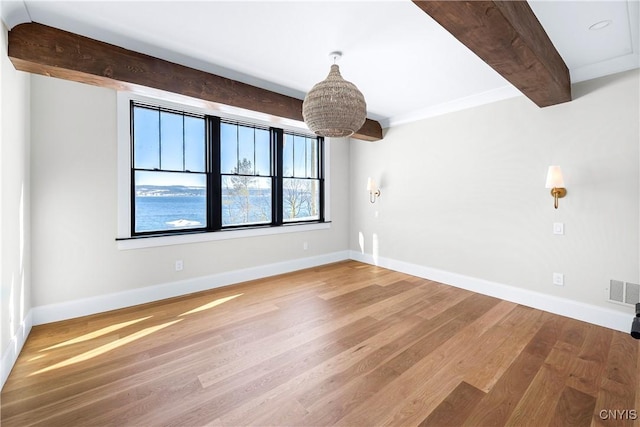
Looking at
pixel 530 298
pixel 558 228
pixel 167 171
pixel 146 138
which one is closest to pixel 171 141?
pixel 146 138

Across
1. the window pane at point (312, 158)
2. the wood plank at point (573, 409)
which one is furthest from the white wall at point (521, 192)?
the wood plank at point (573, 409)

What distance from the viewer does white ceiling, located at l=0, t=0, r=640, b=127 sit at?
76.5 inches

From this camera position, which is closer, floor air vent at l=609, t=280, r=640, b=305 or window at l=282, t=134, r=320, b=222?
floor air vent at l=609, t=280, r=640, b=305

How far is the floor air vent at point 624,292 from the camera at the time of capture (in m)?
2.57

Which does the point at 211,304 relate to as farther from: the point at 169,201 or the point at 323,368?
the point at 323,368

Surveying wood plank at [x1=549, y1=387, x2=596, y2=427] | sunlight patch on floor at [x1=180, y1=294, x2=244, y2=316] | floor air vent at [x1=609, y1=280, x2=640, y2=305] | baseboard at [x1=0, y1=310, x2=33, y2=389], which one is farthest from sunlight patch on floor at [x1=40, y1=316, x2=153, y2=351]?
floor air vent at [x1=609, y1=280, x2=640, y2=305]

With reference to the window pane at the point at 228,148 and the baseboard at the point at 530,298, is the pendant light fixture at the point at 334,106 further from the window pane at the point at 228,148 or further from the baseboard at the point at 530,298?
the baseboard at the point at 530,298

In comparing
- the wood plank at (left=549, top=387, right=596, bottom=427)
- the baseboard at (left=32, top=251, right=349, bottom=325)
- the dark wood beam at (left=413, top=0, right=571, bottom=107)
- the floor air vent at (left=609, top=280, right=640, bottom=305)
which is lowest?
the wood plank at (left=549, top=387, right=596, bottom=427)

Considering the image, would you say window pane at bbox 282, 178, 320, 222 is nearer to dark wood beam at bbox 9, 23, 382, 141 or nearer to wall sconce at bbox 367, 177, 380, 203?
wall sconce at bbox 367, 177, 380, 203

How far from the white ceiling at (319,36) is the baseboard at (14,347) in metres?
2.35

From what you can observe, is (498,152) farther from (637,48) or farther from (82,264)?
(82,264)

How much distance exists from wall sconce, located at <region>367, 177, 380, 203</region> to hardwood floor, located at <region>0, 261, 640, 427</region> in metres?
2.18

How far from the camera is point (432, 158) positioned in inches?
163

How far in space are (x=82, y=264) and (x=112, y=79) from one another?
74.5 inches
